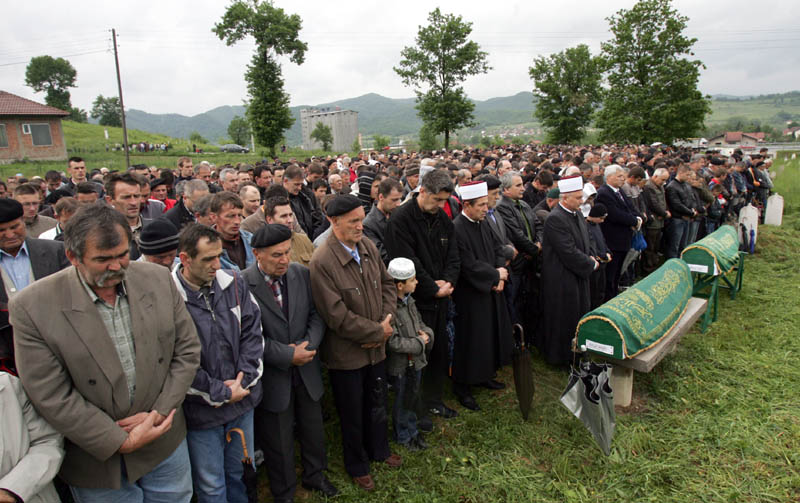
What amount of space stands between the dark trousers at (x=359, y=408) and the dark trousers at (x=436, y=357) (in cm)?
70

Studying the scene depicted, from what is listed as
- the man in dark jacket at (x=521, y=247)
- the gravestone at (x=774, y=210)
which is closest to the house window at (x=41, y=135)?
the man in dark jacket at (x=521, y=247)

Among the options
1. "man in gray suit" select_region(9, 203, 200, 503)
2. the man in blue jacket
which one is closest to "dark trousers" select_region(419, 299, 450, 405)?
the man in blue jacket

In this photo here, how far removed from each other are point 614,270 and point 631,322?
9.91 ft

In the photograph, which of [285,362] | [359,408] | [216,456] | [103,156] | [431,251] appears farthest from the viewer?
[103,156]

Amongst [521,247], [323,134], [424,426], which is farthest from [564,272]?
[323,134]

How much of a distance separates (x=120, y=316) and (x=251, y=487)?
4.85 ft

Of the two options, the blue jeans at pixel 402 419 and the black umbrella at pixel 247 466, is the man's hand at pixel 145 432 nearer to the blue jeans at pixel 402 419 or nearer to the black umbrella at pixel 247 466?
the black umbrella at pixel 247 466

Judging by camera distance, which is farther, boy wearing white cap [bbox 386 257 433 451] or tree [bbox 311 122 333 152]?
tree [bbox 311 122 333 152]

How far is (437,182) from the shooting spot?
4.05 metres

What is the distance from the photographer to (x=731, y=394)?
4746 millimetres

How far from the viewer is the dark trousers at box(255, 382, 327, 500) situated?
327 centimetres

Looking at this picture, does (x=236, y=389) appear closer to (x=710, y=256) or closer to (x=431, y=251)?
(x=431, y=251)

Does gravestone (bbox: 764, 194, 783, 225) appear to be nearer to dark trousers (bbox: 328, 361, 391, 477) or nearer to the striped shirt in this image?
dark trousers (bbox: 328, 361, 391, 477)

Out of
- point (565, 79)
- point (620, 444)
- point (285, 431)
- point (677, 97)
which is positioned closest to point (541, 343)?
point (620, 444)
